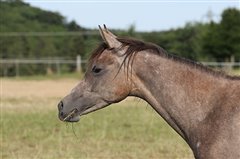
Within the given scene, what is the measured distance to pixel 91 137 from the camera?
13141 millimetres

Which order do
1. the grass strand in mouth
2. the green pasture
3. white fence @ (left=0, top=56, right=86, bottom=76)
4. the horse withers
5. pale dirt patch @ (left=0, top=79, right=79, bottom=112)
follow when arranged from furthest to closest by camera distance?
white fence @ (left=0, top=56, right=86, bottom=76) → pale dirt patch @ (left=0, top=79, right=79, bottom=112) → the green pasture → the grass strand in mouth → the horse withers

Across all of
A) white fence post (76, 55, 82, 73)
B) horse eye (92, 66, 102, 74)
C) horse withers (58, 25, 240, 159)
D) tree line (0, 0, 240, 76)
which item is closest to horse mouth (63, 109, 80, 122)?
horse withers (58, 25, 240, 159)

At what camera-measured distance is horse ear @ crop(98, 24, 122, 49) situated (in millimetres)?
5870

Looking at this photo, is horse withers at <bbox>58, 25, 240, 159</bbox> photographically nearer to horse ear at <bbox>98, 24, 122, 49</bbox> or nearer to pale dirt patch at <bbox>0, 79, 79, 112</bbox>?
horse ear at <bbox>98, 24, 122, 49</bbox>

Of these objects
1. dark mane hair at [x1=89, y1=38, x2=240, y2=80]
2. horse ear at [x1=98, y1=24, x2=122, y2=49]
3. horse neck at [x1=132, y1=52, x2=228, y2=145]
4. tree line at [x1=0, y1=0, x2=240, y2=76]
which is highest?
horse ear at [x1=98, y1=24, x2=122, y2=49]

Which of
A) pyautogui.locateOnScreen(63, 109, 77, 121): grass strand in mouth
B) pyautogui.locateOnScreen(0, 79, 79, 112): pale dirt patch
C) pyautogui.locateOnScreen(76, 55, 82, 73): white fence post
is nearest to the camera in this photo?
pyautogui.locateOnScreen(63, 109, 77, 121): grass strand in mouth

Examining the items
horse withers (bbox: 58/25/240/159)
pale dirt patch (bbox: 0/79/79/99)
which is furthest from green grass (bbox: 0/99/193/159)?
pale dirt patch (bbox: 0/79/79/99)

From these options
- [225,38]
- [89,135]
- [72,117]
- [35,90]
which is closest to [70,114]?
[72,117]

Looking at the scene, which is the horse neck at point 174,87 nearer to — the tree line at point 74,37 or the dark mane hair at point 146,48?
the dark mane hair at point 146,48

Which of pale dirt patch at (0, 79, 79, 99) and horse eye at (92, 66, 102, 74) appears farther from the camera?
pale dirt patch at (0, 79, 79, 99)

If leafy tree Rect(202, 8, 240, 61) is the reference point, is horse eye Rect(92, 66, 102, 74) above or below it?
above

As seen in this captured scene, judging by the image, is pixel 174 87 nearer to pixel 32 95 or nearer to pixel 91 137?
pixel 91 137

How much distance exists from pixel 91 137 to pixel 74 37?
3488cm

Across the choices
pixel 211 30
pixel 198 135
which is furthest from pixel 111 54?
pixel 211 30
